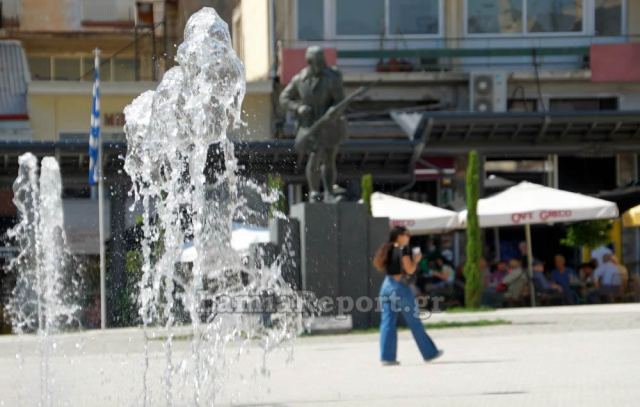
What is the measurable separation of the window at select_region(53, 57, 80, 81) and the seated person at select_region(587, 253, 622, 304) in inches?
790

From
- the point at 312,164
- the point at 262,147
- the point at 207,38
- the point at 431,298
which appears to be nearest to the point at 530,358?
the point at 207,38

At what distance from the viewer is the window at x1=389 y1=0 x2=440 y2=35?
127 ft

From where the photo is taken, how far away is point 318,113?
2258cm

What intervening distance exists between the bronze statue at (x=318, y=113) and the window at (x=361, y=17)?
16.0 meters

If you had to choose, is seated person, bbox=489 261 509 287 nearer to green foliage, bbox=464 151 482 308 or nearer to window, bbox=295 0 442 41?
green foliage, bbox=464 151 482 308

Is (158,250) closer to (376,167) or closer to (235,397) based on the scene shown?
(235,397)

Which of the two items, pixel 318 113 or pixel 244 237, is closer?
pixel 318 113

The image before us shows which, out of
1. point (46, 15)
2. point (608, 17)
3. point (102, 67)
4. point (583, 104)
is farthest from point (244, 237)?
point (46, 15)

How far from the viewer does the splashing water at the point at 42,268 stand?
20.9m

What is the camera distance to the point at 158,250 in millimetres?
22922

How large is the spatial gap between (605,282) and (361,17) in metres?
11.0

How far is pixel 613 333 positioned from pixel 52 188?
8121 millimetres

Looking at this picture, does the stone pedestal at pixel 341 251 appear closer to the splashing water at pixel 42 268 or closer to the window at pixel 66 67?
the splashing water at pixel 42 268

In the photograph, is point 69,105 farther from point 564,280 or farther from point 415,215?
point 564,280
